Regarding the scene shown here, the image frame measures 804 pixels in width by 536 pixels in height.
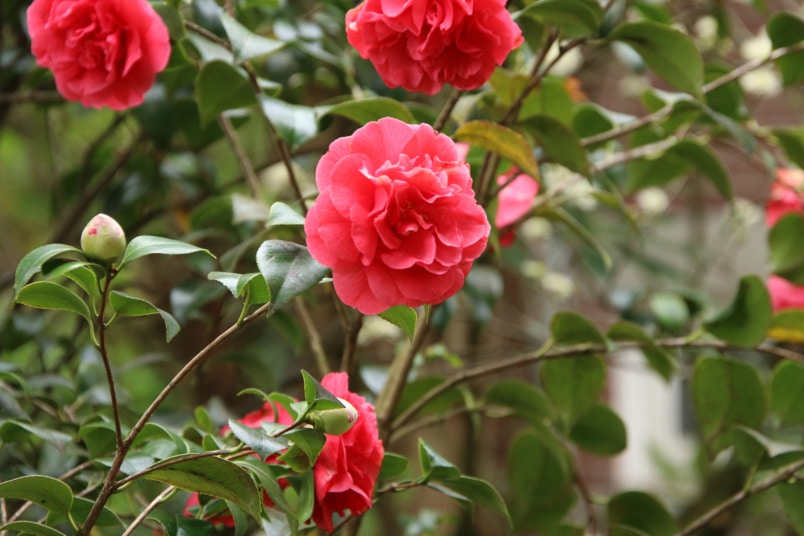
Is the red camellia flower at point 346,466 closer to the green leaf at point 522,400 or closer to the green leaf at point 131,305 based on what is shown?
the green leaf at point 131,305

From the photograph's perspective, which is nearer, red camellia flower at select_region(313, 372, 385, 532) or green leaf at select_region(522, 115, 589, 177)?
red camellia flower at select_region(313, 372, 385, 532)

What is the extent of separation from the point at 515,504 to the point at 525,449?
0.07m

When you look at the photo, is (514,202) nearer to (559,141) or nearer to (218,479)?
(559,141)

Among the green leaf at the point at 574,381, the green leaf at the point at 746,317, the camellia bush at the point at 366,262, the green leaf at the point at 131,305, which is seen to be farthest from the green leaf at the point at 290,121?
the green leaf at the point at 746,317

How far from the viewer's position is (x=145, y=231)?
4.58ft

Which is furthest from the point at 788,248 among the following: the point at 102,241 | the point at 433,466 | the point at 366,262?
the point at 102,241

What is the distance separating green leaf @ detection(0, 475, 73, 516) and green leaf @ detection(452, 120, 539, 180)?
37 cm

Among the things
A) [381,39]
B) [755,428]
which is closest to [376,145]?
[381,39]

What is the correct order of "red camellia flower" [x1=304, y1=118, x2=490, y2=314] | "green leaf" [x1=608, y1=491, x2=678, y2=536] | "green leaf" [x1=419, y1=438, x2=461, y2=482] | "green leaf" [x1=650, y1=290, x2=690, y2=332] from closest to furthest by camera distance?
"red camellia flower" [x1=304, y1=118, x2=490, y2=314], "green leaf" [x1=419, y1=438, x2=461, y2=482], "green leaf" [x1=608, y1=491, x2=678, y2=536], "green leaf" [x1=650, y1=290, x2=690, y2=332]

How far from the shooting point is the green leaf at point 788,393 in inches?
37.1

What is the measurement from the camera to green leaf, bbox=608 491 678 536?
99 cm

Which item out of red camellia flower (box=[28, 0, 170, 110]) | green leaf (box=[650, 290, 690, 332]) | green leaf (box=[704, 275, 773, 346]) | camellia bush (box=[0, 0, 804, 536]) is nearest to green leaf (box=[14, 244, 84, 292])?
camellia bush (box=[0, 0, 804, 536])

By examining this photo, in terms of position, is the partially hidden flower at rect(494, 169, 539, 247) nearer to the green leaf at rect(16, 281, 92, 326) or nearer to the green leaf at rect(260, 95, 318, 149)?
the green leaf at rect(260, 95, 318, 149)

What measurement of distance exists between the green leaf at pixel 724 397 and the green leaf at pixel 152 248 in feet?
1.96
